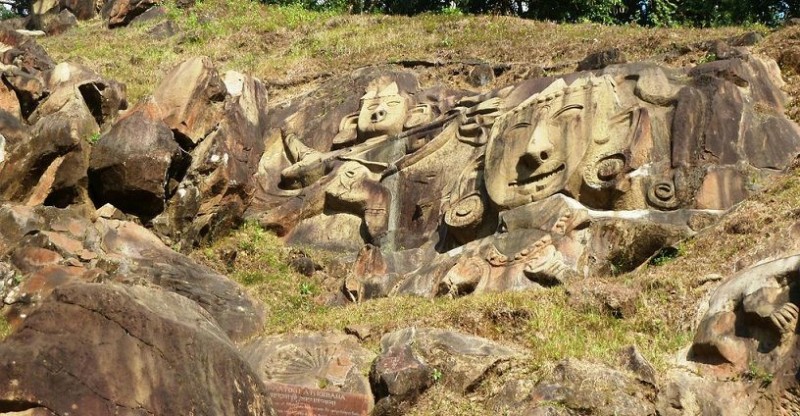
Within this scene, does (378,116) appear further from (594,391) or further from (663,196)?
(594,391)

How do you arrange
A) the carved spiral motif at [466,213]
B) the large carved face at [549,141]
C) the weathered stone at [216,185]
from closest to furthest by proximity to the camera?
the large carved face at [549,141] < the carved spiral motif at [466,213] < the weathered stone at [216,185]

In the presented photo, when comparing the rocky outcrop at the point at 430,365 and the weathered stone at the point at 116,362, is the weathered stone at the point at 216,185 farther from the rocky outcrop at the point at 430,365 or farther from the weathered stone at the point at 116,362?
the weathered stone at the point at 116,362

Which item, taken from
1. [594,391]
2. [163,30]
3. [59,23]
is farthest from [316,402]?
[59,23]

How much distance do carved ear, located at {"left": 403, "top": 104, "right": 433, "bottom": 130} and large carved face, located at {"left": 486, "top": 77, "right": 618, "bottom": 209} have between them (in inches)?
137

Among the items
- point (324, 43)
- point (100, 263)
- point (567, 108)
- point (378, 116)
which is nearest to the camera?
point (100, 263)

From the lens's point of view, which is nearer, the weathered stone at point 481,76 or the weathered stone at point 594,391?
the weathered stone at point 594,391

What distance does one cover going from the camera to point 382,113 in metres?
21.2

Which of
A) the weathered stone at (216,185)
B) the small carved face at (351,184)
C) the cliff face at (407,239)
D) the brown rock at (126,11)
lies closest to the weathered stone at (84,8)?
the brown rock at (126,11)

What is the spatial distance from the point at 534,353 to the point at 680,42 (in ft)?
42.7

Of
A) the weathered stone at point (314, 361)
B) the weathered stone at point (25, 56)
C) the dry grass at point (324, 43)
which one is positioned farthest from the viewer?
the dry grass at point (324, 43)

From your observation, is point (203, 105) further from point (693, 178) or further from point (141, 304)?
point (141, 304)

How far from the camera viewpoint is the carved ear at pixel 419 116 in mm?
20656

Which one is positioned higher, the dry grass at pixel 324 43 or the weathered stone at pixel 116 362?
the weathered stone at pixel 116 362

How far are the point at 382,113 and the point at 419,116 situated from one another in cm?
75
